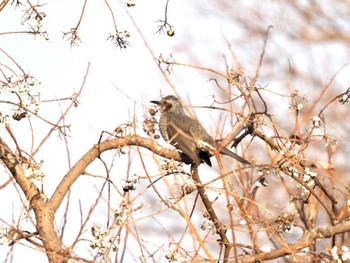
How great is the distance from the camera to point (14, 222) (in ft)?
11.7

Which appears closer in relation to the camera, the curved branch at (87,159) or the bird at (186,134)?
the curved branch at (87,159)

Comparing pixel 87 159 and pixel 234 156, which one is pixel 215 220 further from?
pixel 234 156

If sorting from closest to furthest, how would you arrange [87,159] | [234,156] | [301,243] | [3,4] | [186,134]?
[301,243] → [3,4] → [87,159] → [234,156] → [186,134]

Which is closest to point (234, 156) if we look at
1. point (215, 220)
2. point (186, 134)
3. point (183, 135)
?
point (183, 135)

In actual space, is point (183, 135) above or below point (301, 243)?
above

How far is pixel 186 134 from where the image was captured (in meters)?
5.51

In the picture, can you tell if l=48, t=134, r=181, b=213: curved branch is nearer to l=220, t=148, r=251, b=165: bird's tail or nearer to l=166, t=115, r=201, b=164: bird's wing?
l=166, t=115, r=201, b=164: bird's wing

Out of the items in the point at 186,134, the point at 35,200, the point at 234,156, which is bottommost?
the point at 35,200

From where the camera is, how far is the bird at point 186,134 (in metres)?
4.80

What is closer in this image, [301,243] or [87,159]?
[301,243]

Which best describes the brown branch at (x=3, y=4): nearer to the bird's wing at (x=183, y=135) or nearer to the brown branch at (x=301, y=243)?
the bird's wing at (x=183, y=135)

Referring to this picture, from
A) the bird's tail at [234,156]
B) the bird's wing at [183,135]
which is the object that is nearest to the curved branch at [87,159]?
the bird's wing at [183,135]

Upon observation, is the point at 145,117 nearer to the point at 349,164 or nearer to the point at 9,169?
the point at 9,169

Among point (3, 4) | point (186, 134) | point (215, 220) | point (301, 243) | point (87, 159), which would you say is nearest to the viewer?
point (301, 243)
